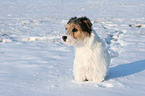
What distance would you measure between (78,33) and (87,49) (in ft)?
1.25

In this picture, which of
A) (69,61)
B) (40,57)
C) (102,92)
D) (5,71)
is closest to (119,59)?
(69,61)

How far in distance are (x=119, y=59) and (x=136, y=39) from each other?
389 centimetres

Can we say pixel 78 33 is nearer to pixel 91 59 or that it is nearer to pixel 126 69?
pixel 91 59

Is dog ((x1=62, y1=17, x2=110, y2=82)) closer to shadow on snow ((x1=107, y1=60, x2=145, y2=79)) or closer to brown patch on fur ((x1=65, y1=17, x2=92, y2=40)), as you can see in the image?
brown patch on fur ((x1=65, y1=17, x2=92, y2=40))

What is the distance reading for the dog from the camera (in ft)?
13.0

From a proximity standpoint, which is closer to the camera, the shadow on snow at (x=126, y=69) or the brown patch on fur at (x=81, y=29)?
the brown patch on fur at (x=81, y=29)

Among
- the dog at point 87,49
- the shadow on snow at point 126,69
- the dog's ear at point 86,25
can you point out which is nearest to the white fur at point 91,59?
the dog at point 87,49

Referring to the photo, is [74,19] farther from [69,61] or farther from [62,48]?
[62,48]

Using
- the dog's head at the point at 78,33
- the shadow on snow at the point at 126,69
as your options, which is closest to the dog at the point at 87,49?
the dog's head at the point at 78,33

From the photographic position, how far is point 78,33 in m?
3.98

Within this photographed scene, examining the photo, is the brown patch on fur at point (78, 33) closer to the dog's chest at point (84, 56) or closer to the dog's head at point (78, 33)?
the dog's head at point (78, 33)

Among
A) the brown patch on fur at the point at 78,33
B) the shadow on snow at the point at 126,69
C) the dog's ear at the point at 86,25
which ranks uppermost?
Answer: the dog's ear at the point at 86,25

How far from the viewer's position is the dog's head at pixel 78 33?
3918 mm

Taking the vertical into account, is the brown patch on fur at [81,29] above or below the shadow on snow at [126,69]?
above
